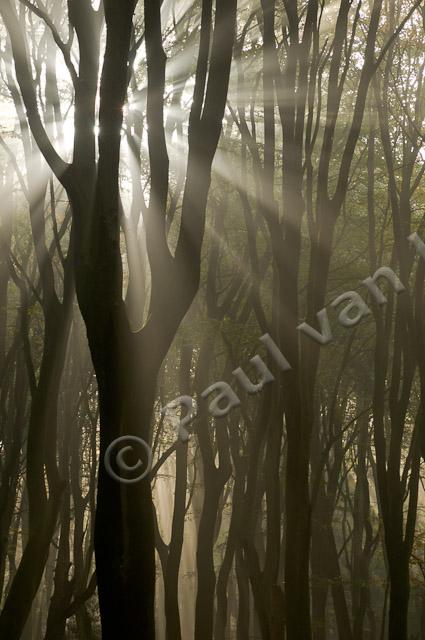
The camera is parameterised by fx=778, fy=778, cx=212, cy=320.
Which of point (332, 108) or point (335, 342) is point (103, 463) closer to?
point (332, 108)

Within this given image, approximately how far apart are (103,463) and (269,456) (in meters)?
4.39

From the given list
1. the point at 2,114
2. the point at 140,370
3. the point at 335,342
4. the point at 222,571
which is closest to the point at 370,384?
the point at 335,342

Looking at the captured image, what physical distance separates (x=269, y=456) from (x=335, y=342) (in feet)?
17.7

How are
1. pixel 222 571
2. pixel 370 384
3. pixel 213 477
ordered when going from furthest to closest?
pixel 370 384, pixel 222 571, pixel 213 477

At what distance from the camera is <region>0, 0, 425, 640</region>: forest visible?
4336 mm

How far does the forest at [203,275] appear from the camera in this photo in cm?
434

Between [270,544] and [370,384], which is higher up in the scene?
[370,384]

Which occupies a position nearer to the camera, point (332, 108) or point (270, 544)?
point (332, 108)

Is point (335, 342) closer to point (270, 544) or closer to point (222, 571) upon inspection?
point (222, 571)

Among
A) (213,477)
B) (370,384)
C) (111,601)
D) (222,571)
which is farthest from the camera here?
(370,384)

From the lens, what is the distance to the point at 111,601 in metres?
4.12

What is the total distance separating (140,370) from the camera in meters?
4.37

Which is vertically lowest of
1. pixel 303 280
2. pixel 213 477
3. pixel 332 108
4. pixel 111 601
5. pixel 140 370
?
pixel 111 601

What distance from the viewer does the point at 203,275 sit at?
12727mm
